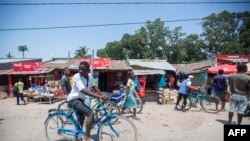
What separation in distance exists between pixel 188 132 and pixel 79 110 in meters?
3.72

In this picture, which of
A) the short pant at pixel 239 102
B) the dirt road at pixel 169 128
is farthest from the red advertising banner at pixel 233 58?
the short pant at pixel 239 102

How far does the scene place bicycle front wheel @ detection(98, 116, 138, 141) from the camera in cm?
499

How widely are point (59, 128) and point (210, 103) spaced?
765 cm

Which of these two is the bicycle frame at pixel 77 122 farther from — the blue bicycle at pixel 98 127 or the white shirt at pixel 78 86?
the white shirt at pixel 78 86

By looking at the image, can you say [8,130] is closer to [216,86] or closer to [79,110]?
[79,110]

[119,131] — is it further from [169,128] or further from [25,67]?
[25,67]

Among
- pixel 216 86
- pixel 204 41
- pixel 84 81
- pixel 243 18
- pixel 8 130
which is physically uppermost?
pixel 243 18

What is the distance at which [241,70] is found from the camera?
648 centimetres

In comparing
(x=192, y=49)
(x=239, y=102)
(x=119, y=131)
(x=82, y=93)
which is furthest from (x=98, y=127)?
(x=192, y=49)

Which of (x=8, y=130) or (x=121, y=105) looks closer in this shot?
(x=8, y=130)

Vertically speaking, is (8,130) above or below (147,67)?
below

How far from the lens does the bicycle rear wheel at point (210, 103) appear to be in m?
9.97

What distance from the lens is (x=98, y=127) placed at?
198 inches

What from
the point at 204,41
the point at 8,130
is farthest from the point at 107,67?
the point at 204,41
